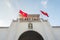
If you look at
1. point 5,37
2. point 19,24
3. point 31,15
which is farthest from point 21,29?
point 31,15

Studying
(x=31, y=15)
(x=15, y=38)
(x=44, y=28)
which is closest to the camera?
(x=15, y=38)

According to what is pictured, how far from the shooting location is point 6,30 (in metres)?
27.0

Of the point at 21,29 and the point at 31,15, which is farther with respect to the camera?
the point at 31,15

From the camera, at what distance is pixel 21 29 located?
24953mm

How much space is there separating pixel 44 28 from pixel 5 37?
7.51 metres

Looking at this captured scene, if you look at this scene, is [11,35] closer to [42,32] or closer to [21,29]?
[21,29]

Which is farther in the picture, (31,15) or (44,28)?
(31,15)

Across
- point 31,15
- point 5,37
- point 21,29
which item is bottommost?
point 5,37

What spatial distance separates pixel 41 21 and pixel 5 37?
297 inches

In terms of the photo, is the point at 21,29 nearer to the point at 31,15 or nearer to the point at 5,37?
the point at 5,37

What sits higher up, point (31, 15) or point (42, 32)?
point (31, 15)

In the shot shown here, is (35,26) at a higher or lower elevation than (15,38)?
higher

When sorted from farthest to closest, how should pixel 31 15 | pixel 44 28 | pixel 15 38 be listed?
pixel 31 15 → pixel 44 28 → pixel 15 38

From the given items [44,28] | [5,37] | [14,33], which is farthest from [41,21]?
[5,37]
